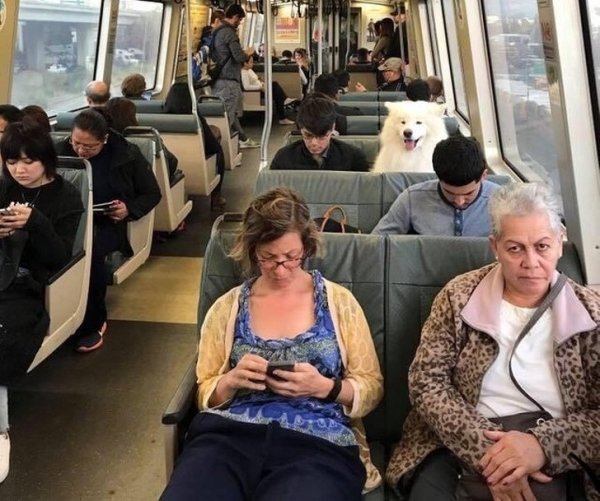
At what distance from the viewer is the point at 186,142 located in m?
6.26

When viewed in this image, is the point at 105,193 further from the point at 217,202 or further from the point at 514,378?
the point at 514,378

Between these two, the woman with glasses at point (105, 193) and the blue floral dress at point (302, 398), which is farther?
the woman with glasses at point (105, 193)

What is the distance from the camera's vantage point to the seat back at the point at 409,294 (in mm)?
2197

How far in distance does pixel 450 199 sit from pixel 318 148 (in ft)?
4.64

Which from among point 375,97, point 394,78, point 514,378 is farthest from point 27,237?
point 394,78

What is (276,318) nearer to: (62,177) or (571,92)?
(571,92)

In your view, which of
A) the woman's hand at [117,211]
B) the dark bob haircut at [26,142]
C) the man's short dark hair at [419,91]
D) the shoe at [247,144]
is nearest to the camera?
the dark bob haircut at [26,142]

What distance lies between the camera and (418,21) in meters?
10.5

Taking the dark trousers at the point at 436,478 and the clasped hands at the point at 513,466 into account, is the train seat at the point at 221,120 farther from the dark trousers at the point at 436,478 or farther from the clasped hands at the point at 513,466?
the clasped hands at the point at 513,466

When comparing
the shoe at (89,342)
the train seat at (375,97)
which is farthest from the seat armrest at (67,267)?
the train seat at (375,97)

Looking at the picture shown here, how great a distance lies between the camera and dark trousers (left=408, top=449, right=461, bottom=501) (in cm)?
183

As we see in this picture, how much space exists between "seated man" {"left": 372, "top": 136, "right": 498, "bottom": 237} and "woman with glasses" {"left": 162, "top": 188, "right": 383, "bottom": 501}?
77 cm

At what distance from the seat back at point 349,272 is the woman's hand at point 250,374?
0.42 m

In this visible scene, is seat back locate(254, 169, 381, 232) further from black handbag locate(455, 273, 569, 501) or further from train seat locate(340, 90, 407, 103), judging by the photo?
train seat locate(340, 90, 407, 103)
